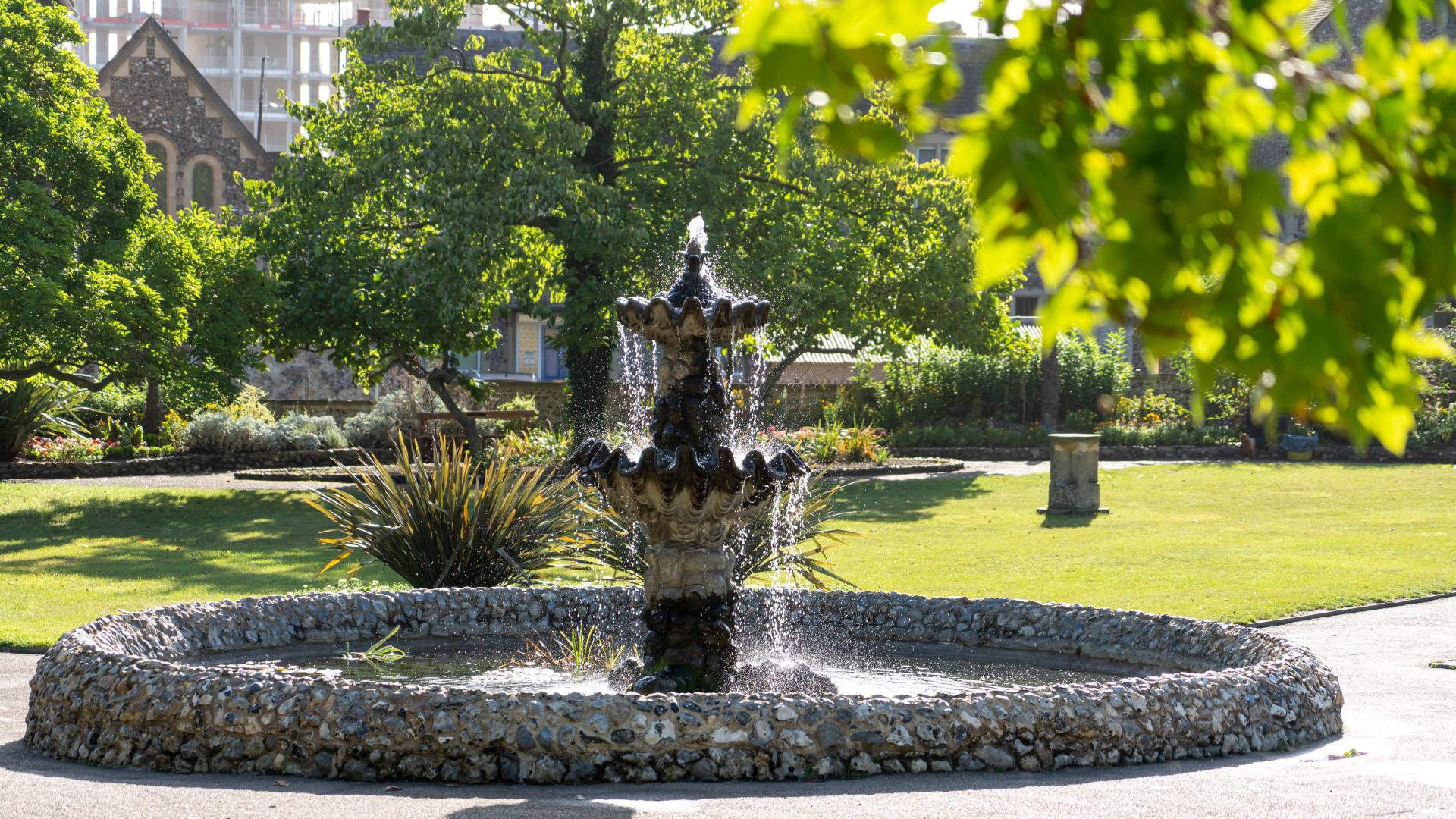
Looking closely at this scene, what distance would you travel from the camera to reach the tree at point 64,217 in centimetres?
1883

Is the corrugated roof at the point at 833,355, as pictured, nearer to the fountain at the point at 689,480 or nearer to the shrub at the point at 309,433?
the shrub at the point at 309,433

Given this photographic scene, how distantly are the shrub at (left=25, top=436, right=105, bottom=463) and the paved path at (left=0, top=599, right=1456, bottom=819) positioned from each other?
2111cm

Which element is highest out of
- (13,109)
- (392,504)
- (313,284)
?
(13,109)

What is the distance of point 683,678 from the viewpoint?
8.15 m

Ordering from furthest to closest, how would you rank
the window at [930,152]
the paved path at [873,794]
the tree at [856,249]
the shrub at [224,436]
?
the window at [930,152]
the shrub at [224,436]
the tree at [856,249]
the paved path at [873,794]

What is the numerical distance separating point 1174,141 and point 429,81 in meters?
23.5

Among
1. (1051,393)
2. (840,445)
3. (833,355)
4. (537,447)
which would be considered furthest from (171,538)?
(833,355)

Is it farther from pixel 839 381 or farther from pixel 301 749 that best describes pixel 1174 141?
pixel 839 381

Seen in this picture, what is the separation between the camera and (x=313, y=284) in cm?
2369

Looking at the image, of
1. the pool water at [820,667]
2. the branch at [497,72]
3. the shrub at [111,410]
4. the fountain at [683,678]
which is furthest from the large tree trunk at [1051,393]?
the pool water at [820,667]

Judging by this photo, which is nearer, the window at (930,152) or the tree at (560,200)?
the tree at (560,200)

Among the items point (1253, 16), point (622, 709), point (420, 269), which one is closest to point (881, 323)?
point (420, 269)

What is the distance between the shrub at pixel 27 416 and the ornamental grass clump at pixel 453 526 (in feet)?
53.7

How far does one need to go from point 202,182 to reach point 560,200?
21730 mm
